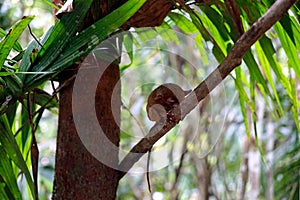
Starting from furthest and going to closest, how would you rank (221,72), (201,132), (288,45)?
(201,132), (288,45), (221,72)

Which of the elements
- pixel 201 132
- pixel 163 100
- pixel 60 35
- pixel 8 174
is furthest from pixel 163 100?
pixel 201 132

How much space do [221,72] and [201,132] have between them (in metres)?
0.82

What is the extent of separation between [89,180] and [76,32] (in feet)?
0.43

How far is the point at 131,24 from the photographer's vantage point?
0.45 metres

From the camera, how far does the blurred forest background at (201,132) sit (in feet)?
2.11

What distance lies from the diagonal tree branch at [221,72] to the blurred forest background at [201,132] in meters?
0.10

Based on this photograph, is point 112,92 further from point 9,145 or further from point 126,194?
point 126,194

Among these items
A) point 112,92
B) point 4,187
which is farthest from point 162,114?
point 4,187

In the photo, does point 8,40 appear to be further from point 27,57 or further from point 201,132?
point 201,132

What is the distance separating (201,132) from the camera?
3.86 ft

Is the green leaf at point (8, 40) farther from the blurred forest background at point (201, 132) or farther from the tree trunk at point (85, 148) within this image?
the blurred forest background at point (201, 132)

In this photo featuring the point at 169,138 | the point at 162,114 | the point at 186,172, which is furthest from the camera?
the point at 186,172

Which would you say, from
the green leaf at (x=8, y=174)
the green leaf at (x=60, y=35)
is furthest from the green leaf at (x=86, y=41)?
the green leaf at (x=8, y=174)

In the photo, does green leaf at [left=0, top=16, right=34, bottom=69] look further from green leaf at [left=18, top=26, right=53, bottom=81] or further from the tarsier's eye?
the tarsier's eye
